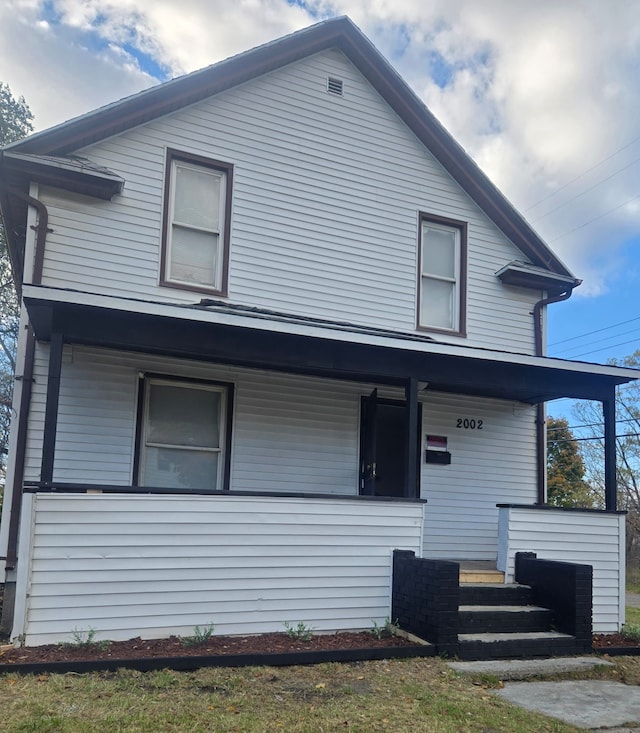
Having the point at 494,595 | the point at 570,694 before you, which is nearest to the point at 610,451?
the point at 494,595

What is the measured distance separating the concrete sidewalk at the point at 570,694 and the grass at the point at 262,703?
0.68 ft

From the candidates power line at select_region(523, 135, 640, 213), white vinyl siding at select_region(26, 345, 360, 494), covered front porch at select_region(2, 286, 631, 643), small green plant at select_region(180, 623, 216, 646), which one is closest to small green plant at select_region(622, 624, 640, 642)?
covered front porch at select_region(2, 286, 631, 643)

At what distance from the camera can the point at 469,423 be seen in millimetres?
9914

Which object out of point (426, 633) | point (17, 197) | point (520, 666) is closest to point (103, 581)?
point (426, 633)

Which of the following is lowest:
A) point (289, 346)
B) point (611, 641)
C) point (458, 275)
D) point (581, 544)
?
point (611, 641)

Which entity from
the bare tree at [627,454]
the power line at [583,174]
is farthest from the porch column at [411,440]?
the bare tree at [627,454]

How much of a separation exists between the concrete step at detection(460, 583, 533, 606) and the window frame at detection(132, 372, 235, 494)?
9.58ft

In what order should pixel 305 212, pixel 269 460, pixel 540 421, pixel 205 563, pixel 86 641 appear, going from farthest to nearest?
pixel 540 421
pixel 305 212
pixel 269 460
pixel 205 563
pixel 86 641

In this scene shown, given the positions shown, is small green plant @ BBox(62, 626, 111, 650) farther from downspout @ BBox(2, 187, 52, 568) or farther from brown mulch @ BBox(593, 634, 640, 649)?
brown mulch @ BBox(593, 634, 640, 649)

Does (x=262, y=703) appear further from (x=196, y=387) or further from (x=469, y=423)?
(x=469, y=423)

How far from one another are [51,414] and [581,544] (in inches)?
240

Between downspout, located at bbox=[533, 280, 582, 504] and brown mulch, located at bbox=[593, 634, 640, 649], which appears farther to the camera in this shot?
downspout, located at bbox=[533, 280, 582, 504]

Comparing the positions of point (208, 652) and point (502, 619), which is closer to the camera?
point (208, 652)

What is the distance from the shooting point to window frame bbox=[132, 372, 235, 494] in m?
7.93
